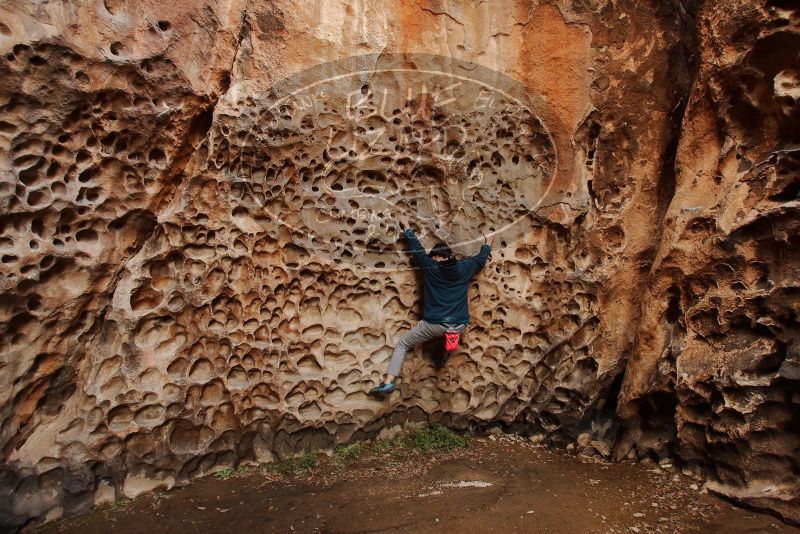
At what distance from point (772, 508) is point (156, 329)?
3958 mm

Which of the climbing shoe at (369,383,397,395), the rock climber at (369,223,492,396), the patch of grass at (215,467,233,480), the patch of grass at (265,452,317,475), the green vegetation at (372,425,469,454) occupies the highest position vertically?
the rock climber at (369,223,492,396)

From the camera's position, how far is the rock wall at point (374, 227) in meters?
3.44

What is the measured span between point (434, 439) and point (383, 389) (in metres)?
0.64

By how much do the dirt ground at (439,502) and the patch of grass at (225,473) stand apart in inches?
1.1

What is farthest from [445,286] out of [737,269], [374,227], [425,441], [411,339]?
[737,269]

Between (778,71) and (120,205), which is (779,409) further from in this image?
(120,205)

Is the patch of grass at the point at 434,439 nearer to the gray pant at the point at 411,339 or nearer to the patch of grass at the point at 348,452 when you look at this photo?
the patch of grass at the point at 348,452

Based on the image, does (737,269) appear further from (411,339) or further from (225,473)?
(225,473)

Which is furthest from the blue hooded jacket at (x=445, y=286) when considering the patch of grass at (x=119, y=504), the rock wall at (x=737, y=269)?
the patch of grass at (x=119, y=504)

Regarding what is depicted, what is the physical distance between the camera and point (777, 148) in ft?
11.3

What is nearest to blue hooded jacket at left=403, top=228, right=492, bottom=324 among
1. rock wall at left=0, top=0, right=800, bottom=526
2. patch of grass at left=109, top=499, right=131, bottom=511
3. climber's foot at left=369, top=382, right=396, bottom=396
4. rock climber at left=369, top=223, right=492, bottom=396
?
rock climber at left=369, top=223, right=492, bottom=396

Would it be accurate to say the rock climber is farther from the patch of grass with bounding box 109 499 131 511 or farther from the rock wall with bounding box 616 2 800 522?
the patch of grass with bounding box 109 499 131 511

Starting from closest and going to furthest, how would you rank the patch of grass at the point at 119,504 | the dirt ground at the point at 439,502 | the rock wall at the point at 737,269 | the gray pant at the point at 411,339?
the rock wall at the point at 737,269 → the dirt ground at the point at 439,502 → the patch of grass at the point at 119,504 → the gray pant at the point at 411,339

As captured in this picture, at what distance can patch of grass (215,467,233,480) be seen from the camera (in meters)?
4.14
